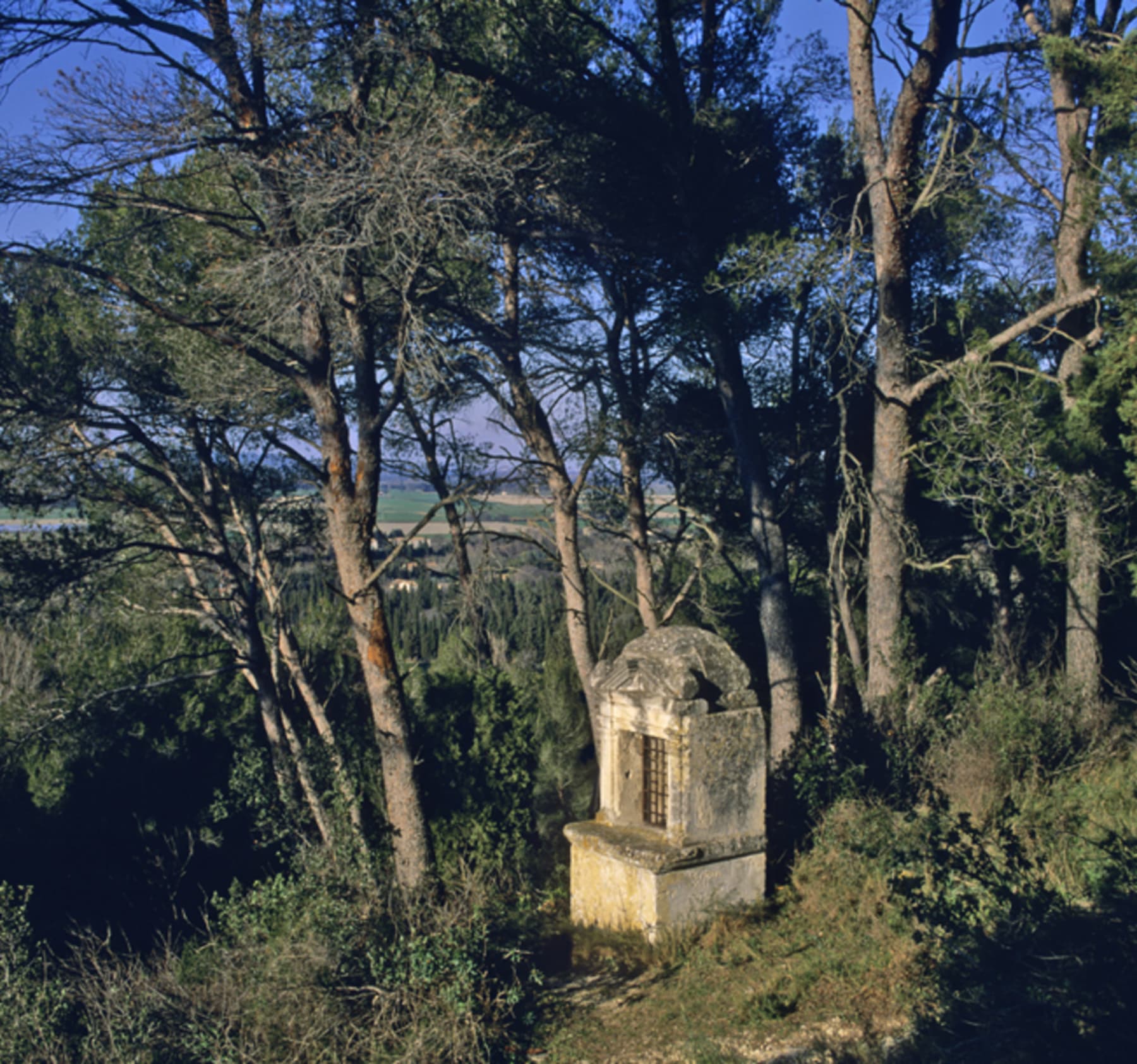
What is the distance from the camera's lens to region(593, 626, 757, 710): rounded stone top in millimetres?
6676

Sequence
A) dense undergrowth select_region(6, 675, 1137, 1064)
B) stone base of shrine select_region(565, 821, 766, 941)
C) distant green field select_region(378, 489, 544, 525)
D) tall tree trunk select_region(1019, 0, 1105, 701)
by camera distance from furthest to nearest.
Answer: distant green field select_region(378, 489, 544, 525) < tall tree trunk select_region(1019, 0, 1105, 701) < stone base of shrine select_region(565, 821, 766, 941) < dense undergrowth select_region(6, 675, 1137, 1064)

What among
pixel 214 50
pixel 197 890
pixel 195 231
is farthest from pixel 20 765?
pixel 214 50

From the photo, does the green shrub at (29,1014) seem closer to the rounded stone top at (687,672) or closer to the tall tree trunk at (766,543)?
the rounded stone top at (687,672)

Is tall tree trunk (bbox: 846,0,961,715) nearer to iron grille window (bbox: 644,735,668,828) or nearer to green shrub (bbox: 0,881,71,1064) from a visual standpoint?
iron grille window (bbox: 644,735,668,828)

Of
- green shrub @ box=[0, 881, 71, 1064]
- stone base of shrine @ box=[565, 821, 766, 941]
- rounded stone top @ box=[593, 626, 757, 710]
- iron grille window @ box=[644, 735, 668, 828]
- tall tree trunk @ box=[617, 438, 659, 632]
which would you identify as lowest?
green shrub @ box=[0, 881, 71, 1064]

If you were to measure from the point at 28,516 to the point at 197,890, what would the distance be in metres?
5.10

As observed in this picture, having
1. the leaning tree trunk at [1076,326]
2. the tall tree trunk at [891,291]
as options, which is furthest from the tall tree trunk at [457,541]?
the leaning tree trunk at [1076,326]

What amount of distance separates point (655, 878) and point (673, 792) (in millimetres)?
619

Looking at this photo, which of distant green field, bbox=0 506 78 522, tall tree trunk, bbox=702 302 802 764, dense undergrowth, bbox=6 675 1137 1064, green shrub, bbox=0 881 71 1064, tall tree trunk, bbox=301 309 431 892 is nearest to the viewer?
dense undergrowth, bbox=6 675 1137 1064

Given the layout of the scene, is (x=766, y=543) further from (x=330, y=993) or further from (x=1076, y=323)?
(x=330, y=993)

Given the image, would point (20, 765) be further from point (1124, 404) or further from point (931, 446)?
point (1124, 404)

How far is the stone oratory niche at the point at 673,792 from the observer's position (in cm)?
652

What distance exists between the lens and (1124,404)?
7.31 m

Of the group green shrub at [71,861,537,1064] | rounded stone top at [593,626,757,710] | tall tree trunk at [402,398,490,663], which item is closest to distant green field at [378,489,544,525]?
A: tall tree trunk at [402,398,490,663]
